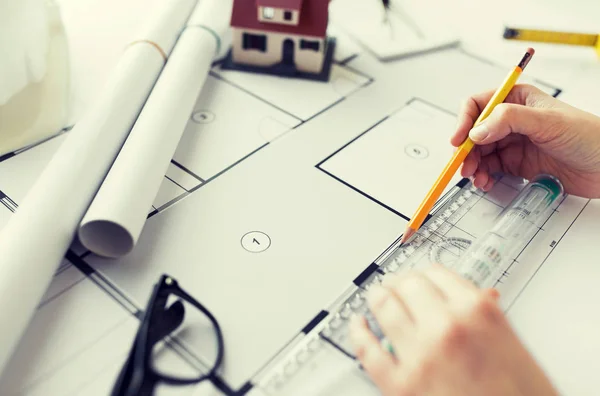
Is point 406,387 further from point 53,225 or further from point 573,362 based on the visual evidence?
point 53,225

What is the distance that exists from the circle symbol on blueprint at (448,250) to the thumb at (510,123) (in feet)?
0.39

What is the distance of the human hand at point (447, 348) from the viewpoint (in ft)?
1.23

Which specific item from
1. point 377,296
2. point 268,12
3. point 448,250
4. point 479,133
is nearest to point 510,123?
point 479,133

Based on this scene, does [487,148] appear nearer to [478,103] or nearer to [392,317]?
[478,103]

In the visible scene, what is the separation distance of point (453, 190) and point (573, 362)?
0.23 meters

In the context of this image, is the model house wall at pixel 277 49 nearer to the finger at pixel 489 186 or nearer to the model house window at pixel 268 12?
the model house window at pixel 268 12

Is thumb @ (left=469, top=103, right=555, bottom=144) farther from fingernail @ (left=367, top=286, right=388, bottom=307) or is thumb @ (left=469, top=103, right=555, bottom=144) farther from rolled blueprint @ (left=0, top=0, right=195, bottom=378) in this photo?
rolled blueprint @ (left=0, top=0, right=195, bottom=378)

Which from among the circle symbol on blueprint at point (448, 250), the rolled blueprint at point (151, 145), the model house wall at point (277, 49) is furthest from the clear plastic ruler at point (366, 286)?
the model house wall at point (277, 49)

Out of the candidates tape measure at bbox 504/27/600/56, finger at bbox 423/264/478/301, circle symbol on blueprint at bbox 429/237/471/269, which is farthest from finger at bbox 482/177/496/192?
tape measure at bbox 504/27/600/56

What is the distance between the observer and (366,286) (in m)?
0.49

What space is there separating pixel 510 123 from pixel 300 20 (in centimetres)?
34

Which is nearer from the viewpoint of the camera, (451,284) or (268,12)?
(451,284)

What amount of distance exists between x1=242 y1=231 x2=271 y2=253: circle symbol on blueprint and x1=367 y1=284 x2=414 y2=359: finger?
0.13 m

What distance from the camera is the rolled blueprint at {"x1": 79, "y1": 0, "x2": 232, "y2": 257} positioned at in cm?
48
